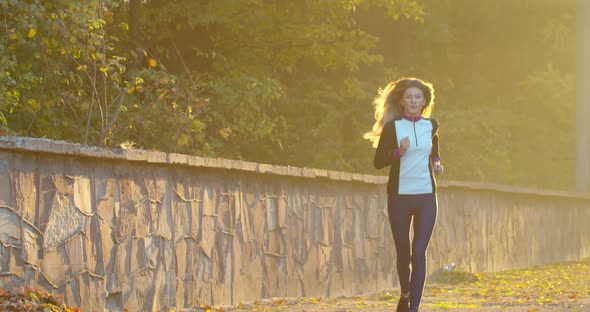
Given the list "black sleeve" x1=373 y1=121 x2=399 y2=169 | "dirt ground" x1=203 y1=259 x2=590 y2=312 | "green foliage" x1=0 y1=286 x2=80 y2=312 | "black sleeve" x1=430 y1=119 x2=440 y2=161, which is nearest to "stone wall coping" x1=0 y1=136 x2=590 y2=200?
"green foliage" x1=0 y1=286 x2=80 y2=312

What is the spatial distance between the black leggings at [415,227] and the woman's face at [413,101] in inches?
25.8

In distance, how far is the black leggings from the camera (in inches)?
352

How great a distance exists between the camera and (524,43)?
33938mm

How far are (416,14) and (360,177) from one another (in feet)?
22.8

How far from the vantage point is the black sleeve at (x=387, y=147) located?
30.0 ft

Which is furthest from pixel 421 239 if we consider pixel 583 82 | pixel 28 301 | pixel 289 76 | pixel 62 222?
pixel 583 82

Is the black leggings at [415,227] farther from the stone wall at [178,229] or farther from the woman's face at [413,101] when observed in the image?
the stone wall at [178,229]

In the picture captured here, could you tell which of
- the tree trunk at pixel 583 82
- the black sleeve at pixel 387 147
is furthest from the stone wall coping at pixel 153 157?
the tree trunk at pixel 583 82

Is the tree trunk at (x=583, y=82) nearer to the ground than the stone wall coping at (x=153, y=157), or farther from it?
farther from it

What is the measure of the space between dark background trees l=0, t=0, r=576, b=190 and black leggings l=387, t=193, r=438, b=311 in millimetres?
3279

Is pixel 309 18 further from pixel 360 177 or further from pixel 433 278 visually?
pixel 360 177

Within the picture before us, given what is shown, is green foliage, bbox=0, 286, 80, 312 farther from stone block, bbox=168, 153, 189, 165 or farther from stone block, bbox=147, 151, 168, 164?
stone block, bbox=168, 153, 189, 165

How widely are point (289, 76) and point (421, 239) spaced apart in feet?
53.6

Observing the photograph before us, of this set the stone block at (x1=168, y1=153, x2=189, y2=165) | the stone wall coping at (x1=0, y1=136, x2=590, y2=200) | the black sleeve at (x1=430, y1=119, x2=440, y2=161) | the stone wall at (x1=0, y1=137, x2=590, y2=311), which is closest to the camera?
the stone wall coping at (x1=0, y1=136, x2=590, y2=200)
